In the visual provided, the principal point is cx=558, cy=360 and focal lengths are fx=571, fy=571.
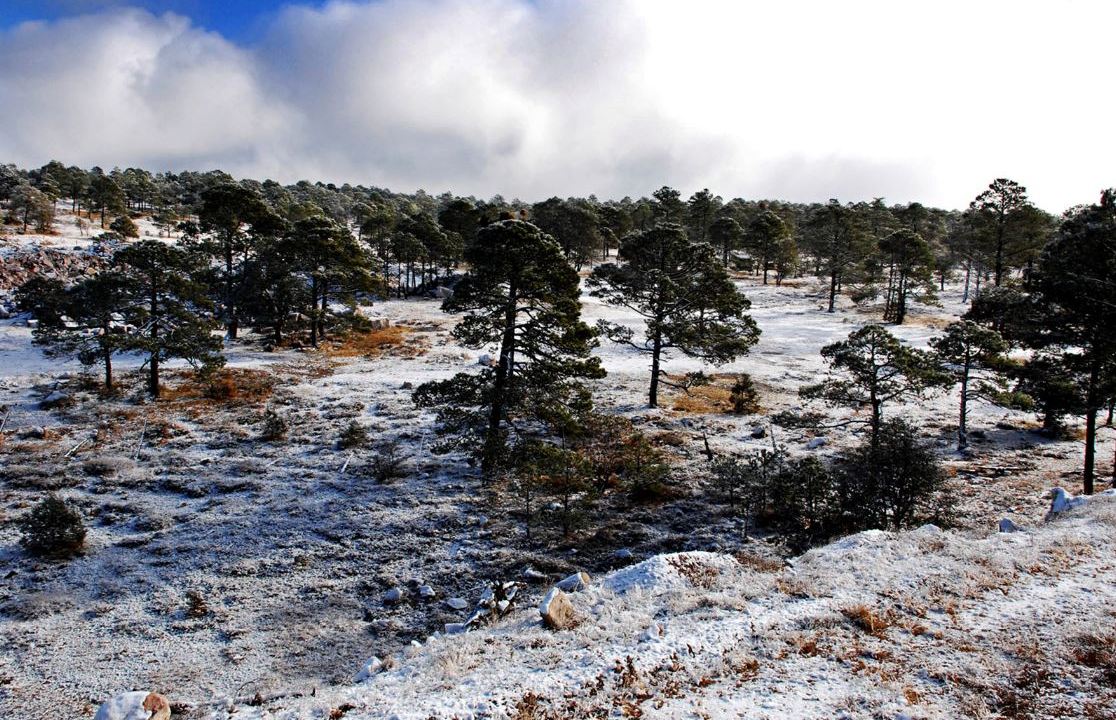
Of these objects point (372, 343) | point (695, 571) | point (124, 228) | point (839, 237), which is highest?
point (839, 237)

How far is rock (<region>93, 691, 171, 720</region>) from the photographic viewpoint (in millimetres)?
8820

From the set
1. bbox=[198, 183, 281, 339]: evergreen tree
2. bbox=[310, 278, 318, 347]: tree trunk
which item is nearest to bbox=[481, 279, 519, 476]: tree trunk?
bbox=[310, 278, 318, 347]: tree trunk

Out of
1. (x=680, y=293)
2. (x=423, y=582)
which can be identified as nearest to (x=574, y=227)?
(x=680, y=293)

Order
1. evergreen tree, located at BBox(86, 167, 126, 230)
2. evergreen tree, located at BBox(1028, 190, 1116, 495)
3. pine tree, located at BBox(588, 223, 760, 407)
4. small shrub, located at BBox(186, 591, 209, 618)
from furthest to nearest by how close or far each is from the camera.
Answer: evergreen tree, located at BBox(86, 167, 126, 230)
pine tree, located at BBox(588, 223, 760, 407)
evergreen tree, located at BBox(1028, 190, 1116, 495)
small shrub, located at BBox(186, 591, 209, 618)

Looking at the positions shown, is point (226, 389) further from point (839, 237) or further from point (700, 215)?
point (700, 215)

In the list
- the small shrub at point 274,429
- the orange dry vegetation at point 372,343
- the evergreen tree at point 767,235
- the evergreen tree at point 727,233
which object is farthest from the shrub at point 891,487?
the evergreen tree at point 727,233

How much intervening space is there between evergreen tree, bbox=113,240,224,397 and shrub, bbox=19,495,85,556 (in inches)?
481

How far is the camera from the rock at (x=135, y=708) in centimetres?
882

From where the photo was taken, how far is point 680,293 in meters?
30.6

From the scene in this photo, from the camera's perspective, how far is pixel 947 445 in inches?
1059

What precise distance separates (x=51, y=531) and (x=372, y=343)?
29.2 metres

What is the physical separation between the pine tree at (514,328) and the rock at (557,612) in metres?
8.91

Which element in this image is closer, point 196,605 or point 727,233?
point 196,605

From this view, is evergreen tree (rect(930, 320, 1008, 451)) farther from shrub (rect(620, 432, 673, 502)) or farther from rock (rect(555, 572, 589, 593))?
rock (rect(555, 572, 589, 593))
